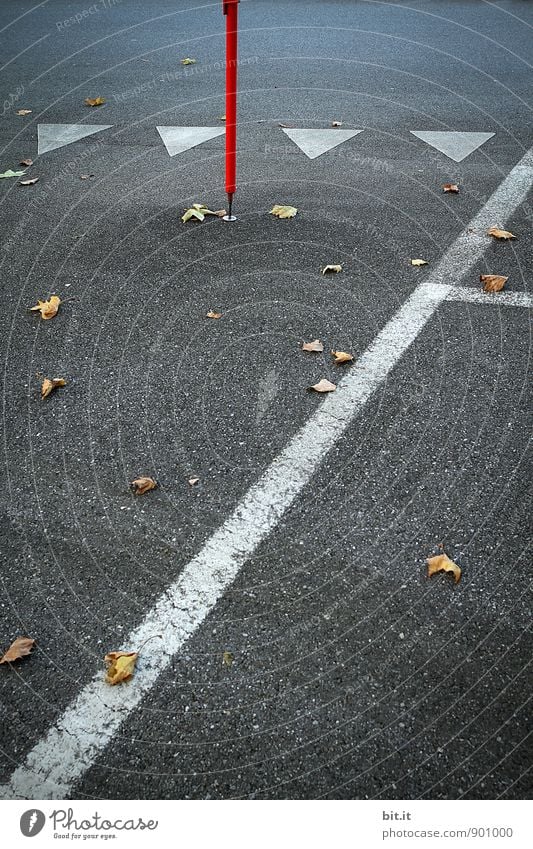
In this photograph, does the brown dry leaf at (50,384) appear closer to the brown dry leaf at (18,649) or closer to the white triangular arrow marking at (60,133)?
the brown dry leaf at (18,649)

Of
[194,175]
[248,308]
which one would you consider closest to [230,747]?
[248,308]

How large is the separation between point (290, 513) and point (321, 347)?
1143 mm

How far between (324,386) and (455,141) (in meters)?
3.73

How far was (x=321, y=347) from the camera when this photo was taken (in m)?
3.52

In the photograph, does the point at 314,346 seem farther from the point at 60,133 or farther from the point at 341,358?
the point at 60,133

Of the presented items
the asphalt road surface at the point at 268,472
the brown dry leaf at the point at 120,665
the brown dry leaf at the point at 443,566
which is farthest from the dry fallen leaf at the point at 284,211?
the brown dry leaf at the point at 120,665

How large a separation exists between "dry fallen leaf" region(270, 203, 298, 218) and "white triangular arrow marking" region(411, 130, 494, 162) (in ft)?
5.34

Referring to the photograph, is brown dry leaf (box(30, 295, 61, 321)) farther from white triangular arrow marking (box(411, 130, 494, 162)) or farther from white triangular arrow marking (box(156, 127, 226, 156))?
white triangular arrow marking (box(411, 130, 494, 162))

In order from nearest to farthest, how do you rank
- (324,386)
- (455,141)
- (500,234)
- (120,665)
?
(120,665) → (324,386) → (500,234) → (455,141)

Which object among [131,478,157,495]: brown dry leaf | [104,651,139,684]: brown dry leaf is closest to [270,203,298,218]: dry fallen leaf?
[131,478,157,495]: brown dry leaf

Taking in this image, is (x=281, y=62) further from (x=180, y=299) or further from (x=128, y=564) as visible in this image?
(x=128, y=564)

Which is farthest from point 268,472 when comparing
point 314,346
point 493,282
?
point 493,282

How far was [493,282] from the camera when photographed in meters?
3.98

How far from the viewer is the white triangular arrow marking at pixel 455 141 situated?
580 cm
